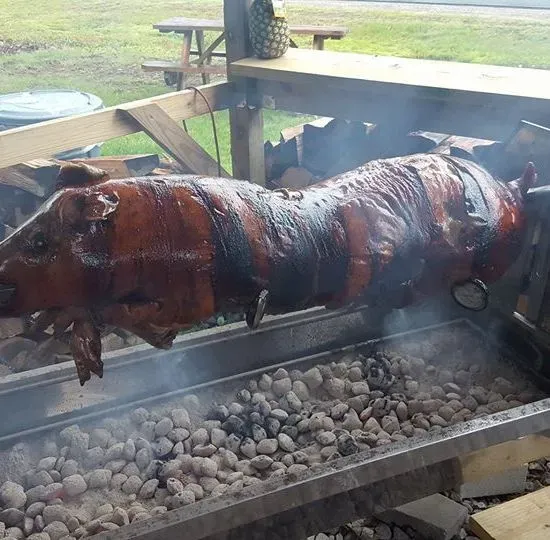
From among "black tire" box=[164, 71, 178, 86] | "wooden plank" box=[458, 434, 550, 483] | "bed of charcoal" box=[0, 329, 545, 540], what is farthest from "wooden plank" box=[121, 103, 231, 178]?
"black tire" box=[164, 71, 178, 86]

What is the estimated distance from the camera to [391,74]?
324cm

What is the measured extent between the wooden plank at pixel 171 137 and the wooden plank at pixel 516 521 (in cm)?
247

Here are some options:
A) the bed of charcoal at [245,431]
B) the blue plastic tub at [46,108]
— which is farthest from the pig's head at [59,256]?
the blue plastic tub at [46,108]

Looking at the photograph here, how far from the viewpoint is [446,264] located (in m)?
1.91

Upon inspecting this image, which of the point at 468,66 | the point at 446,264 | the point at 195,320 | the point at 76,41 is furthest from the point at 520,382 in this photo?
the point at 76,41

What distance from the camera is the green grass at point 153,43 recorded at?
8.71 meters

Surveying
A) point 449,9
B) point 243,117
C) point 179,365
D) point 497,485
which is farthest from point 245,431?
point 449,9

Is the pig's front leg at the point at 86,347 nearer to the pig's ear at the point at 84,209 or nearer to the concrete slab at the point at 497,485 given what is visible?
the pig's ear at the point at 84,209

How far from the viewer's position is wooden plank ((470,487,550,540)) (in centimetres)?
195

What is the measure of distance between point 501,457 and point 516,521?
0.76 feet

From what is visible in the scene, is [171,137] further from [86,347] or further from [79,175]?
[86,347]

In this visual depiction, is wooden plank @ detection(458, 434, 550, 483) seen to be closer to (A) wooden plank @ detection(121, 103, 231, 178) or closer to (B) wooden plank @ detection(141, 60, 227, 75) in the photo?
(A) wooden plank @ detection(121, 103, 231, 178)

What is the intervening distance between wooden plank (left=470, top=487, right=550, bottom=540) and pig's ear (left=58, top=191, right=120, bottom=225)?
58.8 inches

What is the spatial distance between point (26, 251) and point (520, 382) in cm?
228
